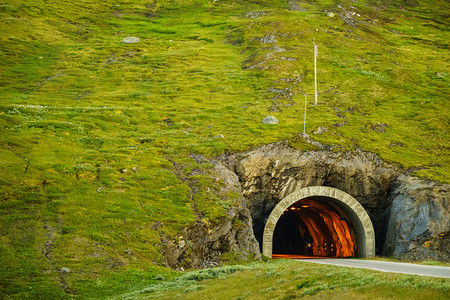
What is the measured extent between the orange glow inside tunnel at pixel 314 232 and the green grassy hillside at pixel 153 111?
769 cm

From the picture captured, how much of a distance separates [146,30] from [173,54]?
21463 millimetres

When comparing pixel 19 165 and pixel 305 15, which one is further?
pixel 305 15

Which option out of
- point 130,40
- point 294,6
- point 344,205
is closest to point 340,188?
point 344,205

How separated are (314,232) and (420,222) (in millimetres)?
19002

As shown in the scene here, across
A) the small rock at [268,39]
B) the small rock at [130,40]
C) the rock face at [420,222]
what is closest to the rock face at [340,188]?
the rock face at [420,222]

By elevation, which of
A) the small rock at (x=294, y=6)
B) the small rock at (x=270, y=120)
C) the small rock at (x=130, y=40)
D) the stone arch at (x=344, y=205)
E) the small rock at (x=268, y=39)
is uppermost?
the small rock at (x=294, y=6)

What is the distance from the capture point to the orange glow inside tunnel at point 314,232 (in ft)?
129

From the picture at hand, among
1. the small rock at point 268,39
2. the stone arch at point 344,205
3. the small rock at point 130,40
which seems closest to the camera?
the stone arch at point 344,205

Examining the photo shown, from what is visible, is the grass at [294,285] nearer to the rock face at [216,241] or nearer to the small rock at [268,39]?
the rock face at [216,241]

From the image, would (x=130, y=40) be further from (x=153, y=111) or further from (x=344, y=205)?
(x=344, y=205)

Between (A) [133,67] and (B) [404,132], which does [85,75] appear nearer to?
(A) [133,67]

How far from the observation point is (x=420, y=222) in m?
32.2

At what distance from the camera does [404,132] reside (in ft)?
138

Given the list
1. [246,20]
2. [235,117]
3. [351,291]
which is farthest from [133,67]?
[351,291]
